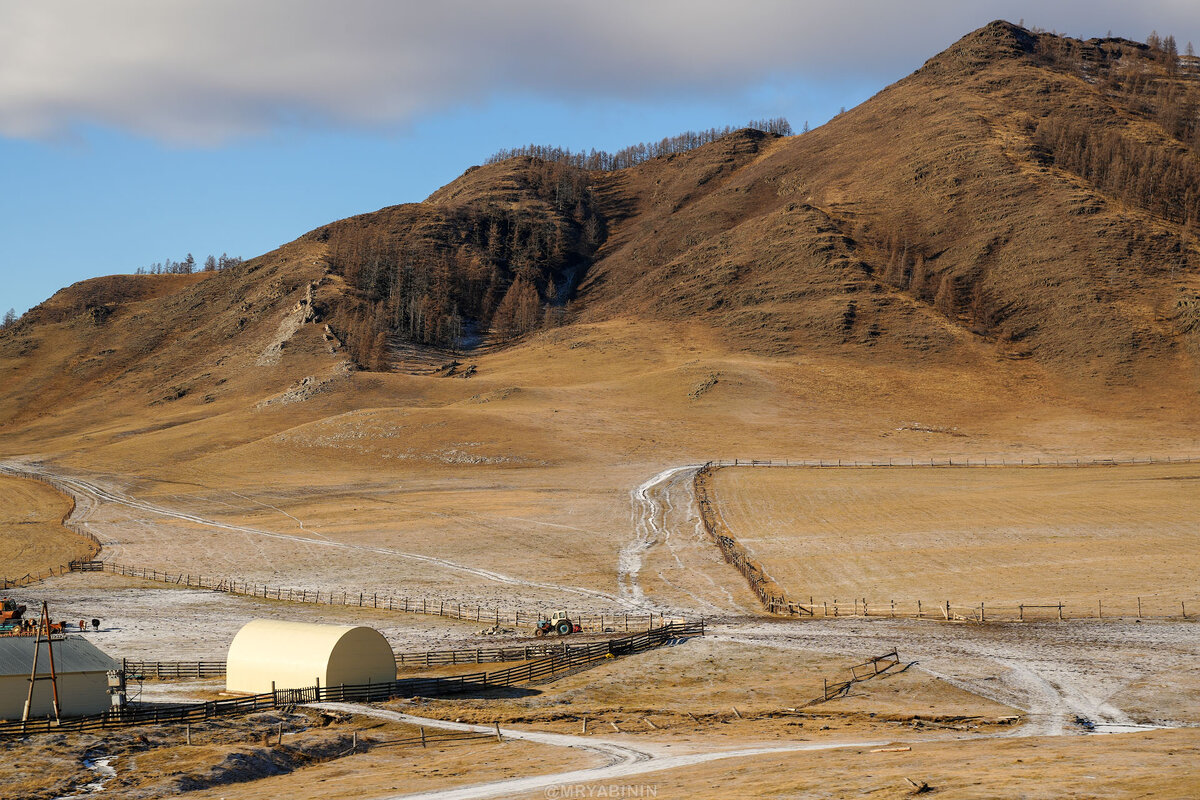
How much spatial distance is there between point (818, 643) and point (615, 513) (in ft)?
134

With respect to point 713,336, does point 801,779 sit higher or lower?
lower

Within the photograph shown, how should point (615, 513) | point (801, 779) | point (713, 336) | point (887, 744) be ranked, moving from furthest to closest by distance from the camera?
point (713, 336), point (615, 513), point (887, 744), point (801, 779)

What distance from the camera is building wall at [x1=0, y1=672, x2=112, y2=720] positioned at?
35.3 meters

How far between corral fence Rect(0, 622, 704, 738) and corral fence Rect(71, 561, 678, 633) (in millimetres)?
4017

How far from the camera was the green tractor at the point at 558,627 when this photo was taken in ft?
164

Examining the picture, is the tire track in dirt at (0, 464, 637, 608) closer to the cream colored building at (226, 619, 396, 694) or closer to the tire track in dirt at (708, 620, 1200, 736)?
the tire track in dirt at (708, 620, 1200, 736)

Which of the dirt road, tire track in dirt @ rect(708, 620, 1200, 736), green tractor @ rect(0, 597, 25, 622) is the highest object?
green tractor @ rect(0, 597, 25, 622)

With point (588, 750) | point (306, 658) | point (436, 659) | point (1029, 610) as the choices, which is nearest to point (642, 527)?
point (1029, 610)

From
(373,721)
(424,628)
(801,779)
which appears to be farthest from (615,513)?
(801,779)

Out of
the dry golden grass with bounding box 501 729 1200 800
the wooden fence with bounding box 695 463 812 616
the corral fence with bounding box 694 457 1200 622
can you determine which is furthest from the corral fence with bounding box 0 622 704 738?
the dry golden grass with bounding box 501 729 1200 800

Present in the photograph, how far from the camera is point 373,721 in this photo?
115 ft

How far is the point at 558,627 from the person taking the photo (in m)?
50.1

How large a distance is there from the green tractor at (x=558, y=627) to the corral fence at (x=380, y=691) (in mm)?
3191

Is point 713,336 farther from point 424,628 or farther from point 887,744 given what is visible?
point 887,744
